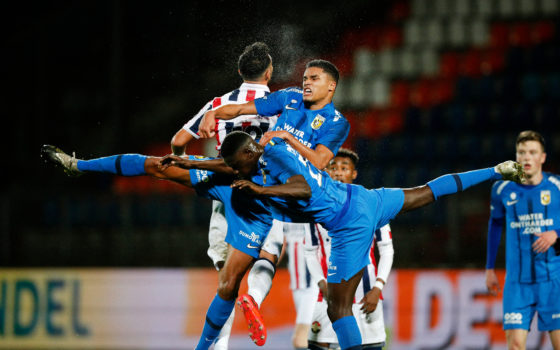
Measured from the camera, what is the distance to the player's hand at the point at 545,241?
5.25 metres

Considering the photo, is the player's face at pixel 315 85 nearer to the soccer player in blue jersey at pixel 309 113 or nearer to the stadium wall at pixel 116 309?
the soccer player in blue jersey at pixel 309 113

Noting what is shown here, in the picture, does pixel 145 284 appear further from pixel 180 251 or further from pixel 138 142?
pixel 138 142

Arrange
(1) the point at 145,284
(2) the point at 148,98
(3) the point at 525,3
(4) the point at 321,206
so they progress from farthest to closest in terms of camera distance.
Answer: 1. (2) the point at 148,98
2. (3) the point at 525,3
3. (1) the point at 145,284
4. (4) the point at 321,206

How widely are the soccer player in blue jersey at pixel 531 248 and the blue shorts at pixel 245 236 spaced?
194 cm

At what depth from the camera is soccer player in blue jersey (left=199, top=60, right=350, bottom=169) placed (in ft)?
15.6

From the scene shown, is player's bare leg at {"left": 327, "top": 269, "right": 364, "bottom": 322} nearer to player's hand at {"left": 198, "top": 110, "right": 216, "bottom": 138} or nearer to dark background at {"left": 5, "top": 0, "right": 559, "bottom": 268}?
player's hand at {"left": 198, "top": 110, "right": 216, "bottom": 138}

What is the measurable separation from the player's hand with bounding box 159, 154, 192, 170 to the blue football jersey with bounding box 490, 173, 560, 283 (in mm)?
2489

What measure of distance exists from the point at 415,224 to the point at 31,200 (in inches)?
182

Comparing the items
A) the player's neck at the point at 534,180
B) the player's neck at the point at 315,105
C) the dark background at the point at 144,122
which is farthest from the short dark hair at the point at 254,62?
the player's neck at the point at 534,180

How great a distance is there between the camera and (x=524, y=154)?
5.34m

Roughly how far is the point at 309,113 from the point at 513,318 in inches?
83.3

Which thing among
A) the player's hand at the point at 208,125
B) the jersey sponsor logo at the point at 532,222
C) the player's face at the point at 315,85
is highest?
the player's face at the point at 315,85

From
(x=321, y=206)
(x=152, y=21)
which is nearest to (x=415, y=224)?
(x=152, y=21)

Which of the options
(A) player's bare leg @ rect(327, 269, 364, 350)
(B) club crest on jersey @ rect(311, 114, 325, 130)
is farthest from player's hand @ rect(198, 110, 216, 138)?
(A) player's bare leg @ rect(327, 269, 364, 350)
